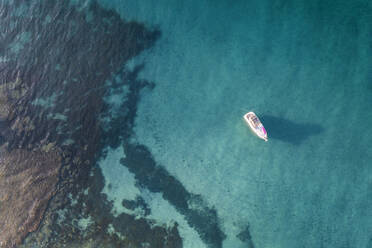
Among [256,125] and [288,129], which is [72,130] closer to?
[256,125]

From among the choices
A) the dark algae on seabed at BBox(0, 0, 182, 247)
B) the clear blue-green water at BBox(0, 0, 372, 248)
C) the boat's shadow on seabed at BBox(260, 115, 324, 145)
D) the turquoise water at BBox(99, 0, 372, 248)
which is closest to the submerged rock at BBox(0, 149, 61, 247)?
the dark algae on seabed at BBox(0, 0, 182, 247)

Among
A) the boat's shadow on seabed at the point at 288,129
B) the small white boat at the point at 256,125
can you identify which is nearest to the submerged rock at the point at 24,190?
the small white boat at the point at 256,125

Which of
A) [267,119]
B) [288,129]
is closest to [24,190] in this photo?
[267,119]

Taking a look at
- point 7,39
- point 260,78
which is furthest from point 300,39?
point 7,39

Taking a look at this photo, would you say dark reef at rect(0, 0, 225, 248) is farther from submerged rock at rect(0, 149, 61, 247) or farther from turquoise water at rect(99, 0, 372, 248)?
turquoise water at rect(99, 0, 372, 248)

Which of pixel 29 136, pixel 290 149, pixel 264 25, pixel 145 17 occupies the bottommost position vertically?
pixel 29 136

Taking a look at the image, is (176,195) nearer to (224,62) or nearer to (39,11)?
(224,62)
